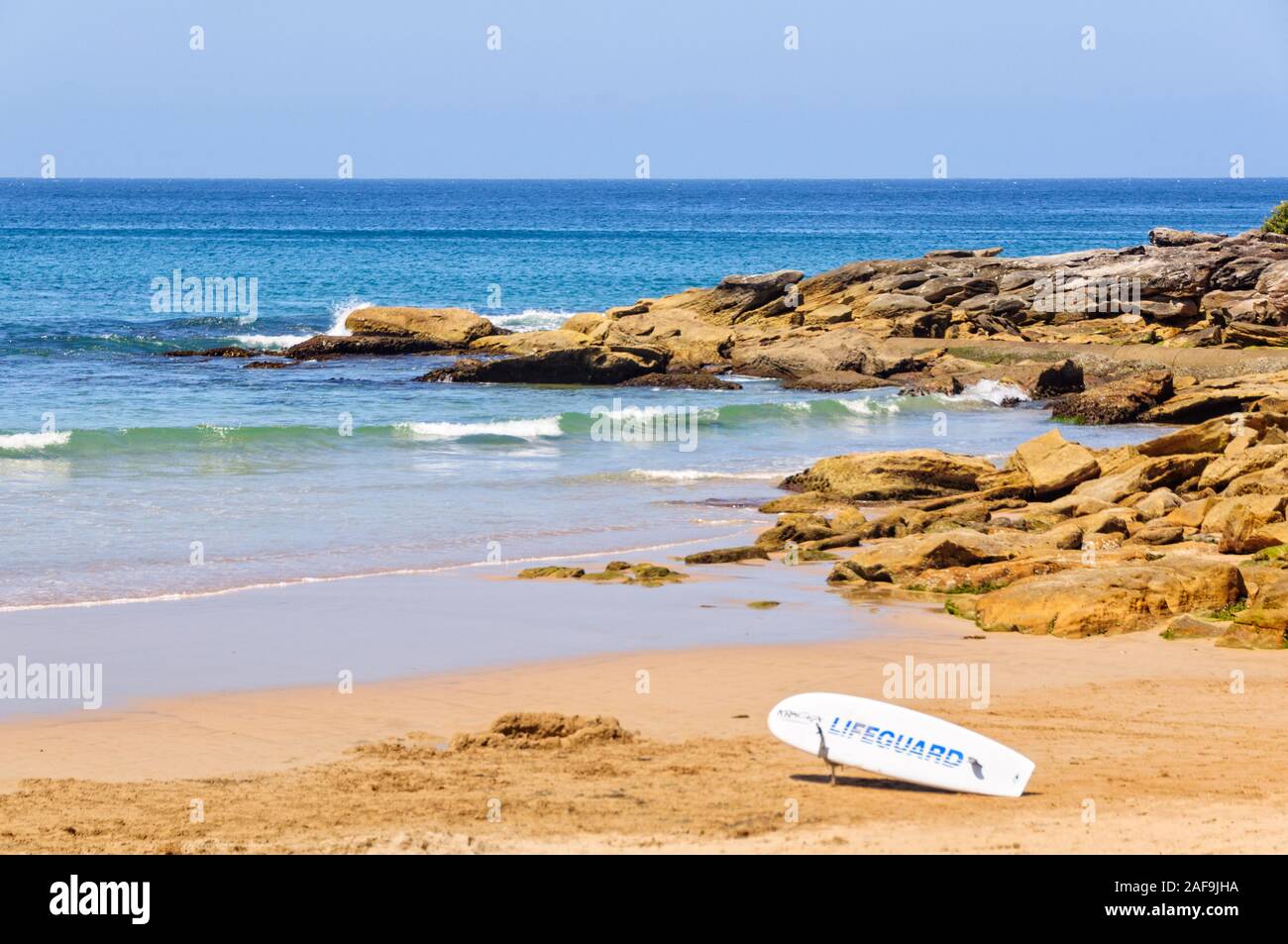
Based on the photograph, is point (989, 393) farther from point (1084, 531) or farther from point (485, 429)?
point (1084, 531)

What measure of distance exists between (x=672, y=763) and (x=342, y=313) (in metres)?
43.9

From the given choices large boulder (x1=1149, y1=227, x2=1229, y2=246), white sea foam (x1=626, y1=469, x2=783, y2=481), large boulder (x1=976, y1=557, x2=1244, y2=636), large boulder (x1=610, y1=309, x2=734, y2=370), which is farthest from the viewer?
large boulder (x1=1149, y1=227, x2=1229, y2=246)

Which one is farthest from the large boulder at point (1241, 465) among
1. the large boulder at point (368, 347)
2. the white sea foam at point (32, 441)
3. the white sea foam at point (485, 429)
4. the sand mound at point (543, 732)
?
the large boulder at point (368, 347)

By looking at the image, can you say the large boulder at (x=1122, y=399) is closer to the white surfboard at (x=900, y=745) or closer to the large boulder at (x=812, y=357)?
the large boulder at (x=812, y=357)

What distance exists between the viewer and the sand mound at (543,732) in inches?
379

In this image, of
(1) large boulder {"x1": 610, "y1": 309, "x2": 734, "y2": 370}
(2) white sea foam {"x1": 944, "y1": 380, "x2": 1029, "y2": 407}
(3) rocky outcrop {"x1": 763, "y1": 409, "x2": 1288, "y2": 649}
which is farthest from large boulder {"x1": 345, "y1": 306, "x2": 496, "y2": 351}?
(3) rocky outcrop {"x1": 763, "y1": 409, "x2": 1288, "y2": 649}

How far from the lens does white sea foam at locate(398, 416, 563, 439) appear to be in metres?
26.8

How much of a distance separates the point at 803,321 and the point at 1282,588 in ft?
97.7

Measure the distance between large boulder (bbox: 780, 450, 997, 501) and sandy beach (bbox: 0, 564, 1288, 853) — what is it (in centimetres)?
723

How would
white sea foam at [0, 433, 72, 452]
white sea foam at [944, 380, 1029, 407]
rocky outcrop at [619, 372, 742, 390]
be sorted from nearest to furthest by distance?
white sea foam at [0, 433, 72, 452] < white sea foam at [944, 380, 1029, 407] < rocky outcrop at [619, 372, 742, 390]

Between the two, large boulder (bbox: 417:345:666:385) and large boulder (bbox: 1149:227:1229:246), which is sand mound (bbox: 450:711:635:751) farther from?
large boulder (bbox: 1149:227:1229:246)

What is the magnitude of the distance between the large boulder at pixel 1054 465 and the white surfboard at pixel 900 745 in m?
10.6

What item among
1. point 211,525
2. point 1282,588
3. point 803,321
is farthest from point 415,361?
point 1282,588

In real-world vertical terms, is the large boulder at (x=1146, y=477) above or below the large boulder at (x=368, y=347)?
below
